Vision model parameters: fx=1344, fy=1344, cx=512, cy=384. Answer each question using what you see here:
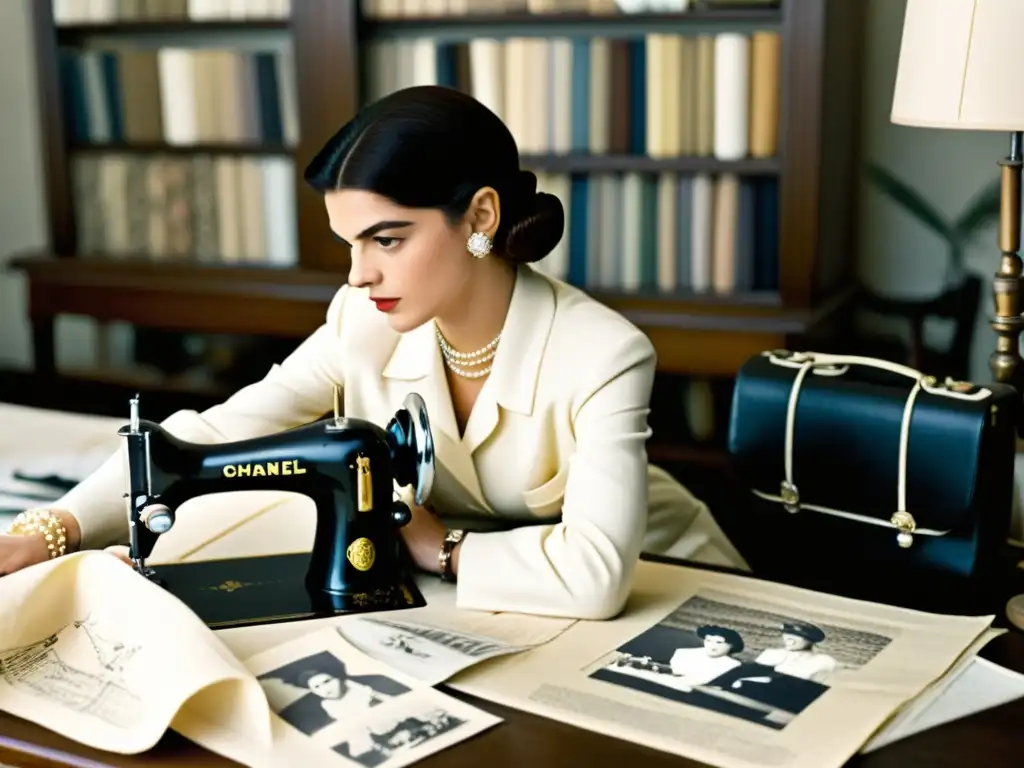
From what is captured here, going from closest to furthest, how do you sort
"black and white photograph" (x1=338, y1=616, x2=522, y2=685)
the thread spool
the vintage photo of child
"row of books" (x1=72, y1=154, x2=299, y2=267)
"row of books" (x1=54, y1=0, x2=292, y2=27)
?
1. the vintage photo of child
2. "black and white photograph" (x1=338, y1=616, x2=522, y2=685)
3. the thread spool
4. "row of books" (x1=54, y1=0, x2=292, y2=27)
5. "row of books" (x1=72, y1=154, x2=299, y2=267)

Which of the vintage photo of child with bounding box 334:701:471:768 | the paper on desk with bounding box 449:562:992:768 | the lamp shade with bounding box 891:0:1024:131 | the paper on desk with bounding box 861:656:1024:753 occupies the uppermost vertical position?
the lamp shade with bounding box 891:0:1024:131

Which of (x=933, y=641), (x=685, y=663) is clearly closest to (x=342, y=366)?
(x=685, y=663)

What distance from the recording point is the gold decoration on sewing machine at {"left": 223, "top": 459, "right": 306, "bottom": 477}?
1.32 m

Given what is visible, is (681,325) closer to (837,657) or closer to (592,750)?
(837,657)

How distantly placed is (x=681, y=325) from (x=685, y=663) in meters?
1.69

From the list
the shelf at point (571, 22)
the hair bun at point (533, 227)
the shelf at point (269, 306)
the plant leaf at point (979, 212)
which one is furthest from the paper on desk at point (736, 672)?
the plant leaf at point (979, 212)

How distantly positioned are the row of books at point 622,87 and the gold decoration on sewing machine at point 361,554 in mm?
1719

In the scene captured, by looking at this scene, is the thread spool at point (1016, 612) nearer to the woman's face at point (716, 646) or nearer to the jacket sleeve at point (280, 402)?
the woman's face at point (716, 646)

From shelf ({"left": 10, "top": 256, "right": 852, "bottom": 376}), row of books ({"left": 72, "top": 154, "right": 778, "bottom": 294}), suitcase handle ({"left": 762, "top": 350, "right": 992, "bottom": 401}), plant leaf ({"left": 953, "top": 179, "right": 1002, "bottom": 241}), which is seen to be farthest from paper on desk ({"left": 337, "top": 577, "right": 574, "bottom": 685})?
plant leaf ({"left": 953, "top": 179, "right": 1002, "bottom": 241})

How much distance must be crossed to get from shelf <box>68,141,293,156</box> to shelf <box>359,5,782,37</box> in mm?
381

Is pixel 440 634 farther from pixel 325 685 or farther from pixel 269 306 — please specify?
pixel 269 306

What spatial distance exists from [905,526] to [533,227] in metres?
0.53

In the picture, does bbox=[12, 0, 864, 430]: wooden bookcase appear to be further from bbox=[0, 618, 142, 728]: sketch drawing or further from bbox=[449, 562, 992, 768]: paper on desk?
bbox=[0, 618, 142, 728]: sketch drawing

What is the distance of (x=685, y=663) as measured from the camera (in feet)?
3.85
